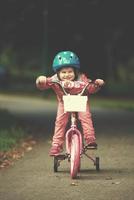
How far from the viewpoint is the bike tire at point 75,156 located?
345 inches

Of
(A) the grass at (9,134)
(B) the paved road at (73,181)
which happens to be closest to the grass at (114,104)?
(A) the grass at (9,134)

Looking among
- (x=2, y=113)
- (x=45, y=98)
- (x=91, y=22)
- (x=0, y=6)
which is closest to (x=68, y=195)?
(x=2, y=113)

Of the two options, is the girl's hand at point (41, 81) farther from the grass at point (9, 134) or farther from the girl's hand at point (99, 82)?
the grass at point (9, 134)

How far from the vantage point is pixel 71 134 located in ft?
30.3

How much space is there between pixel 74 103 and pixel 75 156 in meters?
0.69

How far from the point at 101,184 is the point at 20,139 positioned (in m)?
5.88

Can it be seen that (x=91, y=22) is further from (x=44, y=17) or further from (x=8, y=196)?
(x=8, y=196)

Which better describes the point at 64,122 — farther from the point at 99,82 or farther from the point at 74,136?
the point at 99,82

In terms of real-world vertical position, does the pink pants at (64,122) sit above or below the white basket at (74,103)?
below

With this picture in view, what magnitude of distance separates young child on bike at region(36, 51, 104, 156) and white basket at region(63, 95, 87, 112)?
25 centimetres

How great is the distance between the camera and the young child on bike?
9.18m

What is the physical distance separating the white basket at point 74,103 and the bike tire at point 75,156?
35 centimetres

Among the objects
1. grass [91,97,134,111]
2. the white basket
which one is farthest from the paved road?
grass [91,97,134,111]

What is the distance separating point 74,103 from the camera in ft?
29.5
